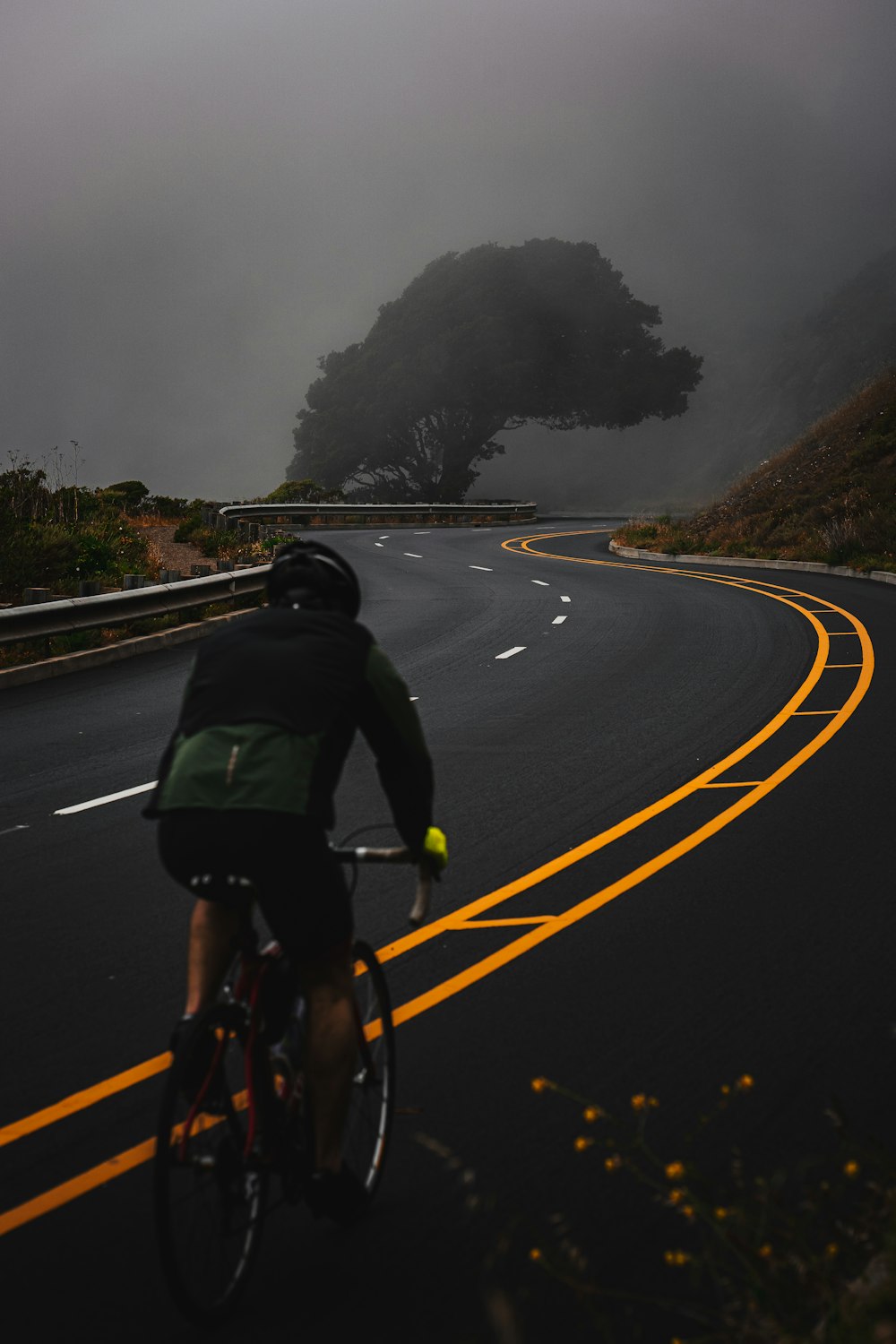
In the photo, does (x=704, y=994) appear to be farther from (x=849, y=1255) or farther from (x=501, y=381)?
(x=501, y=381)

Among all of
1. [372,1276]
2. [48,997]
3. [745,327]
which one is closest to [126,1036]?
[48,997]

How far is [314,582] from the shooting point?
13.3 feet

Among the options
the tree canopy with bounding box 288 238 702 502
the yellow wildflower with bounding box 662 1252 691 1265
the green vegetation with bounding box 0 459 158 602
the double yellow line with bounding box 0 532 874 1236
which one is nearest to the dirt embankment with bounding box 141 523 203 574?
the green vegetation with bounding box 0 459 158 602

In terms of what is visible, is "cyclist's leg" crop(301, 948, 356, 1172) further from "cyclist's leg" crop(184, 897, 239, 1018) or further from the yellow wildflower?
the yellow wildflower

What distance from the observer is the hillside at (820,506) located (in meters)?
32.6

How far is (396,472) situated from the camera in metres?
81.1

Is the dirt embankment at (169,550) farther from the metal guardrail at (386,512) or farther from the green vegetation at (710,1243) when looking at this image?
the green vegetation at (710,1243)

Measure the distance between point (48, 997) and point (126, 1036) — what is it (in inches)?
23.6

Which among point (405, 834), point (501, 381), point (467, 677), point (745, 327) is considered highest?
point (745, 327)

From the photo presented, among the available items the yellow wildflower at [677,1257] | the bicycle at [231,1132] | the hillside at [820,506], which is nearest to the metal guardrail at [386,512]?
the hillside at [820,506]

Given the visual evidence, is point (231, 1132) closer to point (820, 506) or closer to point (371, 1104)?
point (371, 1104)

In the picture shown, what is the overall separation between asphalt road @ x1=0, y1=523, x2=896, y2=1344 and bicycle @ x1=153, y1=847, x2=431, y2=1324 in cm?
22

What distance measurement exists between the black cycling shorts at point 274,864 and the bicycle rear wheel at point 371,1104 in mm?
671

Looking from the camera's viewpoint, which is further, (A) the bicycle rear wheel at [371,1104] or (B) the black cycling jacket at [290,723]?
(A) the bicycle rear wheel at [371,1104]
